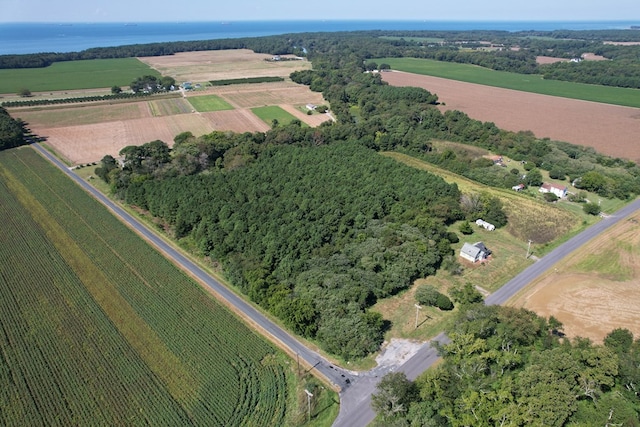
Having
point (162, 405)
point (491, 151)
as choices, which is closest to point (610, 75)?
point (491, 151)

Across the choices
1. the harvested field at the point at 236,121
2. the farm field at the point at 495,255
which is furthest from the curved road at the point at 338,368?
the harvested field at the point at 236,121

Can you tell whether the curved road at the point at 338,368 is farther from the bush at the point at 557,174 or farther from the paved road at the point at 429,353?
the bush at the point at 557,174

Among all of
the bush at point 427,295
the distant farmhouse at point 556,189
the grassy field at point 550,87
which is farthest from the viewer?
the grassy field at point 550,87

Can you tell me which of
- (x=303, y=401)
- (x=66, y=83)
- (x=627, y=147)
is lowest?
(x=627, y=147)

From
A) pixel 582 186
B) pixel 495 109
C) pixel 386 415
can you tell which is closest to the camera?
pixel 386 415

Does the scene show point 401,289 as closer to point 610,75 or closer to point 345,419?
point 345,419

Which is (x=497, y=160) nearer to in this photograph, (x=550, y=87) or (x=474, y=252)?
(x=474, y=252)

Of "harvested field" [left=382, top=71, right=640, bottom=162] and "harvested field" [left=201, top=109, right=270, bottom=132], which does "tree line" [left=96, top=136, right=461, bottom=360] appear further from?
"harvested field" [left=382, top=71, right=640, bottom=162]

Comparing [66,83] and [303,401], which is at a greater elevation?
[66,83]
